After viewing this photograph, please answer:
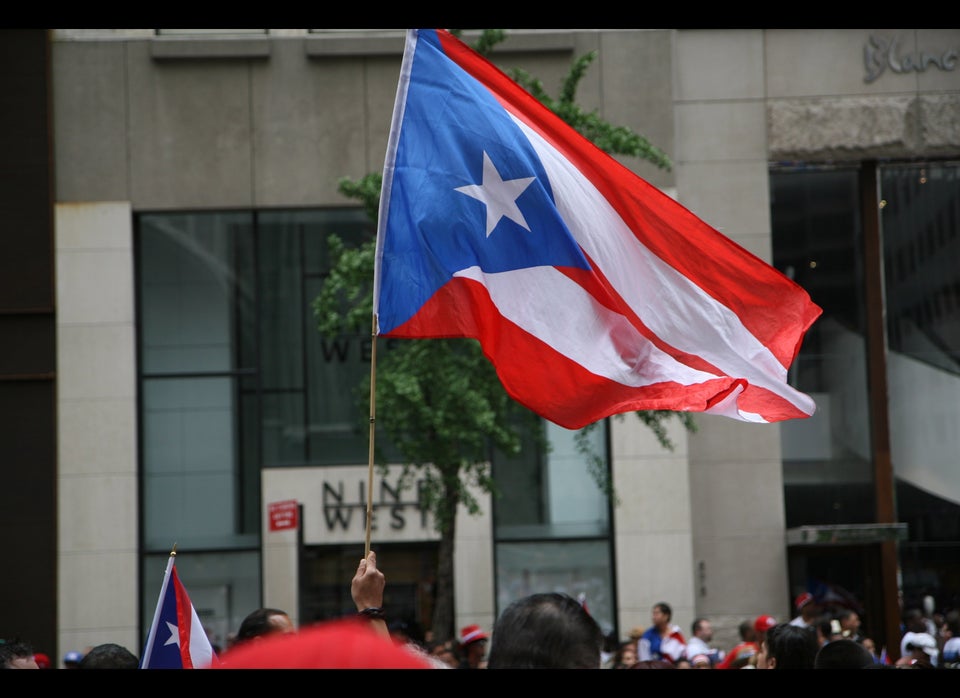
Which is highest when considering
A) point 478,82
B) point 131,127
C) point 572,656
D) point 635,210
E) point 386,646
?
point 131,127

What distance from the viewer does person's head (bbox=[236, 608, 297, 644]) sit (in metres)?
5.66

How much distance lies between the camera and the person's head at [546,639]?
289 cm

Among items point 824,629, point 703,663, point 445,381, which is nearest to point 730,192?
point 445,381

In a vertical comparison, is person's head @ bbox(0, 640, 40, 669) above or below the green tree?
below

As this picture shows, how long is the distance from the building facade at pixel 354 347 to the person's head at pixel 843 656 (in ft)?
47.5

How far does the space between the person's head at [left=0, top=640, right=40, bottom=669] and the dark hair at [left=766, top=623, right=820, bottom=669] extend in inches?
149

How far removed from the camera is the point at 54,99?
19.9 metres

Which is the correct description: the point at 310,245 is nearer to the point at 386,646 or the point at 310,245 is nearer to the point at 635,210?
the point at 635,210

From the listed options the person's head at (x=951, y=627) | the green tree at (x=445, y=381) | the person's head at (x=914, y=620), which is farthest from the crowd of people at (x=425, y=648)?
the person's head at (x=914, y=620)

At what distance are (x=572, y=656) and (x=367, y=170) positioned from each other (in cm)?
1748

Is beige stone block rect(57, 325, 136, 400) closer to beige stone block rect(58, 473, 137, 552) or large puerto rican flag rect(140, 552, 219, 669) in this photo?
beige stone block rect(58, 473, 137, 552)

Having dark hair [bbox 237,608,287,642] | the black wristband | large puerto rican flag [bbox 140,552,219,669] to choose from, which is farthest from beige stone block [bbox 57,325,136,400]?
the black wristband

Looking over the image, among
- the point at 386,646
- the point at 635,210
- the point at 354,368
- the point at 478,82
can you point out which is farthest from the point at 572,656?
the point at 354,368

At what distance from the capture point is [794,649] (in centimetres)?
595
